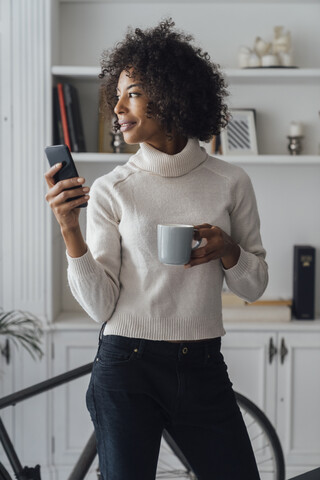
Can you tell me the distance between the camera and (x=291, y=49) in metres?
2.92

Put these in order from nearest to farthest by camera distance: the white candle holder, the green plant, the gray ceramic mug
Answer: the gray ceramic mug, the green plant, the white candle holder

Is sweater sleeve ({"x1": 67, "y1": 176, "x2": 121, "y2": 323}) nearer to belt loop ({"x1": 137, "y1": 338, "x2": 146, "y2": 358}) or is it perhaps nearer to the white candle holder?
belt loop ({"x1": 137, "y1": 338, "x2": 146, "y2": 358})

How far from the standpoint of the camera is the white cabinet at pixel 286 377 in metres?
2.85

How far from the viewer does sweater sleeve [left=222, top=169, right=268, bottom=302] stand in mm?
1443

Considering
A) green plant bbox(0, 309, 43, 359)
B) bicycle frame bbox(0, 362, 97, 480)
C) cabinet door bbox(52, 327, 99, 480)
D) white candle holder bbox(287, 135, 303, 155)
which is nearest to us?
bicycle frame bbox(0, 362, 97, 480)

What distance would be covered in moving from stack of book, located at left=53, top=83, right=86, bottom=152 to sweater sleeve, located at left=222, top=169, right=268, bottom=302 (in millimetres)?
1434

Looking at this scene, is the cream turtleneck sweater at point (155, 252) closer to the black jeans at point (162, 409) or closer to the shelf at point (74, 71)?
the black jeans at point (162, 409)

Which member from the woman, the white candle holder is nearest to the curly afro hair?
the woman

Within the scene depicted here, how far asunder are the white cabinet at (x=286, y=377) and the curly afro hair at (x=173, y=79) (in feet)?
4.90

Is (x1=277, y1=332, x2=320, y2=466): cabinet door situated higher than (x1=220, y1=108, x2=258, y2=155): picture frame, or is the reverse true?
(x1=220, y1=108, x2=258, y2=155): picture frame

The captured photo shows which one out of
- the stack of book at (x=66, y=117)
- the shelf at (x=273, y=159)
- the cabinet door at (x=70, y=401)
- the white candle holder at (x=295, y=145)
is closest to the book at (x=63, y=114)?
the stack of book at (x=66, y=117)

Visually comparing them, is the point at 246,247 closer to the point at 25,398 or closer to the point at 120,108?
the point at 120,108

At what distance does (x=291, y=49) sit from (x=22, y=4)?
1114mm

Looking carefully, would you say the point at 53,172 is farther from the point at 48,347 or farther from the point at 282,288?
the point at 282,288
